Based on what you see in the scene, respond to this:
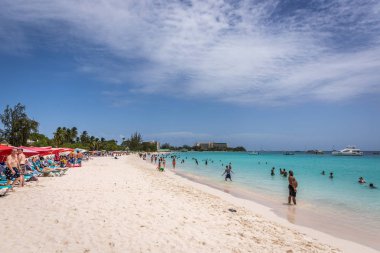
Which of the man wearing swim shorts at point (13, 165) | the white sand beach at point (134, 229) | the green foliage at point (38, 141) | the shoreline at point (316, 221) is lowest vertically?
the shoreline at point (316, 221)

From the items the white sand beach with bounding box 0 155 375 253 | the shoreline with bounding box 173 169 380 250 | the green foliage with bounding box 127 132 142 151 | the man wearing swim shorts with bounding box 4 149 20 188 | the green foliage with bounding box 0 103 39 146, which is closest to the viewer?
the white sand beach with bounding box 0 155 375 253

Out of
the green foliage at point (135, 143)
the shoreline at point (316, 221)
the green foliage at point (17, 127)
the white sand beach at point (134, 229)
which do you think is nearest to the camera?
A: the white sand beach at point (134, 229)

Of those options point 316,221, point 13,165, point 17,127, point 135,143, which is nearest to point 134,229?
point 316,221

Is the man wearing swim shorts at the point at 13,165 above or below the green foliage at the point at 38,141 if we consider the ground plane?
below

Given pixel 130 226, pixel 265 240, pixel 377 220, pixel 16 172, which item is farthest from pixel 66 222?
pixel 377 220

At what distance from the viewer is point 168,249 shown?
5984mm

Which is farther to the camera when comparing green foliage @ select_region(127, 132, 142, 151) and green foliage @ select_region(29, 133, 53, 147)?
green foliage @ select_region(127, 132, 142, 151)

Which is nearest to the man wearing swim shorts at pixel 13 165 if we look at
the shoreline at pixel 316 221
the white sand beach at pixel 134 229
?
the white sand beach at pixel 134 229

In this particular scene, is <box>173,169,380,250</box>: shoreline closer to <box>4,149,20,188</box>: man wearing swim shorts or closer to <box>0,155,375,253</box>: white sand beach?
<box>0,155,375,253</box>: white sand beach

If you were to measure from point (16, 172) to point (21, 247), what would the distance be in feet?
27.3

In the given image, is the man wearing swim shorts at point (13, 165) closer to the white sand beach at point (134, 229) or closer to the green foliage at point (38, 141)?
the white sand beach at point (134, 229)

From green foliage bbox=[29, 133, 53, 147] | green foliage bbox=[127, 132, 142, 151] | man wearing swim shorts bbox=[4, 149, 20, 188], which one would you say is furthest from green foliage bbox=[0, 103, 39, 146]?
green foliage bbox=[127, 132, 142, 151]

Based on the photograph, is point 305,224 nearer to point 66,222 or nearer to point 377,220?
point 377,220

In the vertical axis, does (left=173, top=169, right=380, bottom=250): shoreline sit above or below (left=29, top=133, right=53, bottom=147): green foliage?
below
